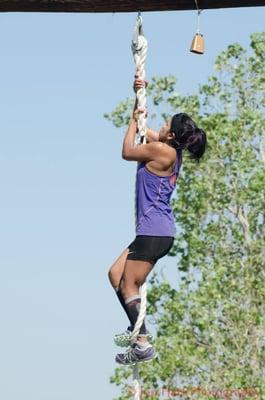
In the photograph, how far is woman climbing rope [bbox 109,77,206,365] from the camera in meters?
6.57

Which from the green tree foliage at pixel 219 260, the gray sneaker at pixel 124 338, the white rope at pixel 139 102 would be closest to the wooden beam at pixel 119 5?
the white rope at pixel 139 102

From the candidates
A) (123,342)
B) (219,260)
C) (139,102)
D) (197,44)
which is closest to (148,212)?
(139,102)

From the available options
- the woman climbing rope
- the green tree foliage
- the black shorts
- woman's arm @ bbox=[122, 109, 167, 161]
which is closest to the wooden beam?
the woman climbing rope

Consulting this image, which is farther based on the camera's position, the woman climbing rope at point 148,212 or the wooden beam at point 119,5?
the wooden beam at point 119,5

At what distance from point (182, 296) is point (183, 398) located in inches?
61.5

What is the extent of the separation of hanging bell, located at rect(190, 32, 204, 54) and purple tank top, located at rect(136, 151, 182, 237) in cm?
76

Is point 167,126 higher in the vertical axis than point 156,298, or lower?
higher

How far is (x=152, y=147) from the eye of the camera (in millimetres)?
6594

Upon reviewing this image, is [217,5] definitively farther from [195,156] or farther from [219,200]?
[219,200]

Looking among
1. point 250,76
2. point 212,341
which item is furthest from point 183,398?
point 250,76

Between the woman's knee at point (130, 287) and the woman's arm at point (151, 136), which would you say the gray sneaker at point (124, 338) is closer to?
the woman's knee at point (130, 287)

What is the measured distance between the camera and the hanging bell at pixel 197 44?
6.94 m

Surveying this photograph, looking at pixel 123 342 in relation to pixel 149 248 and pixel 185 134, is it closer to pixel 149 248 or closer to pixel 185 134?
pixel 149 248

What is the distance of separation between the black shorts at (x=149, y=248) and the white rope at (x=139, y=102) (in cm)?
18
